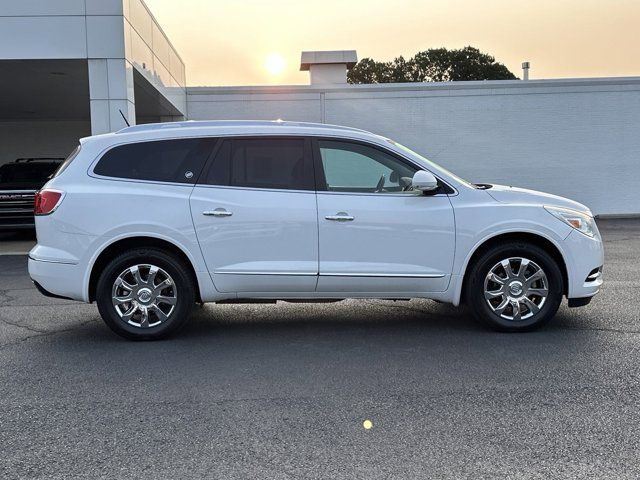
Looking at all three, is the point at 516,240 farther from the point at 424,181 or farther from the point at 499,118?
the point at 499,118

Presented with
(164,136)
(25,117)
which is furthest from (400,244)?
(25,117)

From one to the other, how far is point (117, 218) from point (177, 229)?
Result: 21.1 inches

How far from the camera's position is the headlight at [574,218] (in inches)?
225

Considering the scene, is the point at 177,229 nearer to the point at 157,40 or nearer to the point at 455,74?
the point at 157,40

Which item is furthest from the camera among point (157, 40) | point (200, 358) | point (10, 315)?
point (157, 40)

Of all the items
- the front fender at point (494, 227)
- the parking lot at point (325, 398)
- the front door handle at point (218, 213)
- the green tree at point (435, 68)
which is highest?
the green tree at point (435, 68)

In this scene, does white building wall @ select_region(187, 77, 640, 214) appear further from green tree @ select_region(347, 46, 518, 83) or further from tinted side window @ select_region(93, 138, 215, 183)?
green tree @ select_region(347, 46, 518, 83)

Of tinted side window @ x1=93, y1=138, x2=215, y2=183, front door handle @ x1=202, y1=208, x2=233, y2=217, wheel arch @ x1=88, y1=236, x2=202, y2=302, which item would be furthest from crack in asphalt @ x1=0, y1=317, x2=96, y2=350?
front door handle @ x1=202, y1=208, x2=233, y2=217

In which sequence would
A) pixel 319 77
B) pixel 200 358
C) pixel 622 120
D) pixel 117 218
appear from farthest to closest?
pixel 319 77
pixel 622 120
pixel 117 218
pixel 200 358

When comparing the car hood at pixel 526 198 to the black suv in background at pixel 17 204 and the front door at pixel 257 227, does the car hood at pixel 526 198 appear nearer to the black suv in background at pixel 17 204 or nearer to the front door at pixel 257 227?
the front door at pixel 257 227

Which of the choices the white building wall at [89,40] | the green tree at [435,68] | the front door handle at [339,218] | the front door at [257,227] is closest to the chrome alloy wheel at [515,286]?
the front door handle at [339,218]

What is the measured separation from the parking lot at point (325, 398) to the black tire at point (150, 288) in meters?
0.15

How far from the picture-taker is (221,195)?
5586 millimetres

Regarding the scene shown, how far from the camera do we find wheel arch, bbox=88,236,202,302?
5.62 meters
